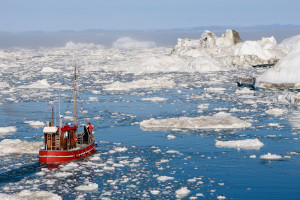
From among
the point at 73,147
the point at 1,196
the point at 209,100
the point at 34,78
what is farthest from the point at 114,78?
the point at 1,196

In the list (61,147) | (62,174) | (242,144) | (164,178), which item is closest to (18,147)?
(61,147)

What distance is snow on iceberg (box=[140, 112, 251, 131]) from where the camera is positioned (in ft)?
103

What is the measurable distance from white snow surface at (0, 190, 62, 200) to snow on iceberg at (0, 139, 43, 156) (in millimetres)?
7051

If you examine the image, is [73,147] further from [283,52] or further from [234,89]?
[283,52]

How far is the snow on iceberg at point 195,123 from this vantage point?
31453 mm

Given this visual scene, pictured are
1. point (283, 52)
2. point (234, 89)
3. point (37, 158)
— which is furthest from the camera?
point (283, 52)

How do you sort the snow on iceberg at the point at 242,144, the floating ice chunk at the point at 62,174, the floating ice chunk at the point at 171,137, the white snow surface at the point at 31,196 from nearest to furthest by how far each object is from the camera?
the white snow surface at the point at 31,196, the floating ice chunk at the point at 62,174, the snow on iceberg at the point at 242,144, the floating ice chunk at the point at 171,137

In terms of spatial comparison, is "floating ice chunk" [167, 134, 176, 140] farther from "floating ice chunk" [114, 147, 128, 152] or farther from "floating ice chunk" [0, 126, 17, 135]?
"floating ice chunk" [0, 126, 17, 135]

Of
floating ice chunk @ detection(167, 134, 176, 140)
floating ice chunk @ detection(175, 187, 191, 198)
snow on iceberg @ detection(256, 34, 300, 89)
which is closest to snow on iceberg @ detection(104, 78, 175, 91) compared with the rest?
snow on iceberg @ detection(256, 34, 300, 89)

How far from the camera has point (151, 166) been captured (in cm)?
2322

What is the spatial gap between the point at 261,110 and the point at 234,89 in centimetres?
1417

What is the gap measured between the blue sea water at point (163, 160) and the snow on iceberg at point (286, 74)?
8.56 metres

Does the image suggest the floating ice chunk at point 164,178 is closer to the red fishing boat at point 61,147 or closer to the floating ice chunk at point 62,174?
the floating ice chunk at point 62,174

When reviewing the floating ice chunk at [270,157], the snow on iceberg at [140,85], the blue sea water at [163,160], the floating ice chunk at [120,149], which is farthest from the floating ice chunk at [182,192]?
the snow on iceberg at [140,85]
